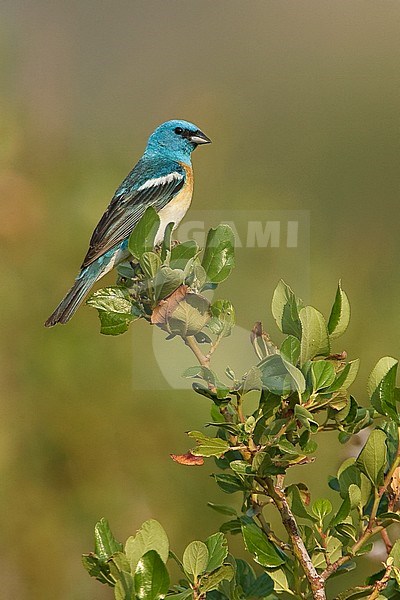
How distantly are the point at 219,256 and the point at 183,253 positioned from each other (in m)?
0.02

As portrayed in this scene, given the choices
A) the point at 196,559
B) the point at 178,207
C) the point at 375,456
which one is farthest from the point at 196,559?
the point at 178,207

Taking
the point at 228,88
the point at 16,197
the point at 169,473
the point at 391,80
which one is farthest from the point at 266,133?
the point at 169,473

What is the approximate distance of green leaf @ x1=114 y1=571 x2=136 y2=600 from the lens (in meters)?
0.39

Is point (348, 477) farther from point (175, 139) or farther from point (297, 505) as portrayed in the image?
point (175, 139)

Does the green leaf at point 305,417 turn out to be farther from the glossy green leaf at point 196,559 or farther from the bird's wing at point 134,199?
the bird's wing at point 134,199

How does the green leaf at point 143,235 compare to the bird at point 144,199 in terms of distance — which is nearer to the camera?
the green leaf at point 143,235

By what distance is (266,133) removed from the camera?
1.06 metres

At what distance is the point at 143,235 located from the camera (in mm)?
442

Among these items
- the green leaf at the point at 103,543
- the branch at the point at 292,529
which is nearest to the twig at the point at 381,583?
the branch at the point at 292,529

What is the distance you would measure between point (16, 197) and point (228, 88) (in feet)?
0.99

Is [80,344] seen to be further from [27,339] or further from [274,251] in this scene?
[274,251]

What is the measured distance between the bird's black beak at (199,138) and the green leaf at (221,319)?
0.62 metres

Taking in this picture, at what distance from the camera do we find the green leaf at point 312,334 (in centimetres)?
42

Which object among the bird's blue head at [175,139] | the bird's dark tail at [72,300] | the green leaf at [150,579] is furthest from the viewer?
the bird's blue head at [175,139]
